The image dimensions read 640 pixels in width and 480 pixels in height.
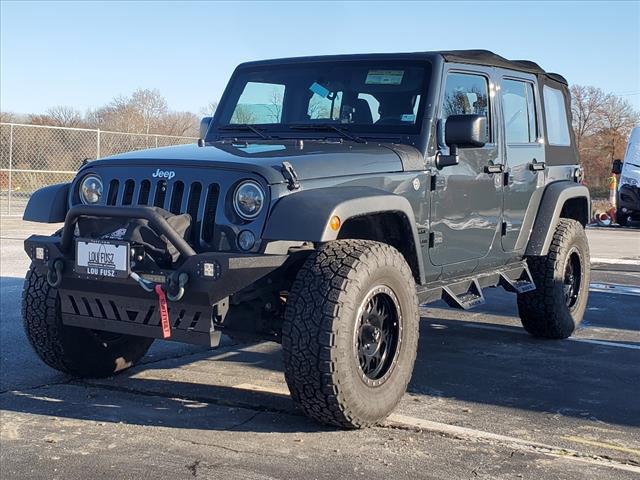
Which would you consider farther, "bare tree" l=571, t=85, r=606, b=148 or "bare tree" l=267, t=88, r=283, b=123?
"bare tree" l=571, t=85, r=606, b=148

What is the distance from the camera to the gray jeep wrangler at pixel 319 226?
3.97 m

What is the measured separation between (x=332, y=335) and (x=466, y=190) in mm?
1969

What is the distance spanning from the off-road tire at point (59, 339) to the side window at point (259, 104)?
5.74 ft

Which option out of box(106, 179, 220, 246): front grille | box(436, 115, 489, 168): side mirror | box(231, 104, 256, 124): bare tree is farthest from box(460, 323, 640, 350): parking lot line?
box(106, 179, 220, 246): front grille

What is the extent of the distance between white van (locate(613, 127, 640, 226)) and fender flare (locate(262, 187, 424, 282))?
1598cm

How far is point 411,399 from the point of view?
481 centimetres

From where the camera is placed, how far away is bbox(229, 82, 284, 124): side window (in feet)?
18.7

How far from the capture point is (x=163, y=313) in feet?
13.2

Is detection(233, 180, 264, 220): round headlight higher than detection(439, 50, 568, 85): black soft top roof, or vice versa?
detection(439, 50, 568, 85): black soft top roof

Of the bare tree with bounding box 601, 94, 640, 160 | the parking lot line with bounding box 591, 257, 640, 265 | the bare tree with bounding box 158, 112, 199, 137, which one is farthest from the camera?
the bare tree with bounding box 601, 94, 640, 160

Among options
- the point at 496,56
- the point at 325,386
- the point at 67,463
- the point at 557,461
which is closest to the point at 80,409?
the point at 67,463

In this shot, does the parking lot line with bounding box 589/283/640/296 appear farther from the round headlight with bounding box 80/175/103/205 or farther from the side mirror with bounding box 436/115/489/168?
the round headlight with bounding box 80/175/103/205

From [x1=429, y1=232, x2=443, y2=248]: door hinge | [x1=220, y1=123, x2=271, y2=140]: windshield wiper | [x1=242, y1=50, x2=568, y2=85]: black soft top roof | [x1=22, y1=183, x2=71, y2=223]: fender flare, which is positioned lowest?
[x1=429, y1=232, x2=443, y2=248]: door hinge

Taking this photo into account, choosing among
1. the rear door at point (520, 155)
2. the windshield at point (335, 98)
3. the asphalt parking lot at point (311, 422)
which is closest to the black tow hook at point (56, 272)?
the asphalt parking lot at point (311, 422)
